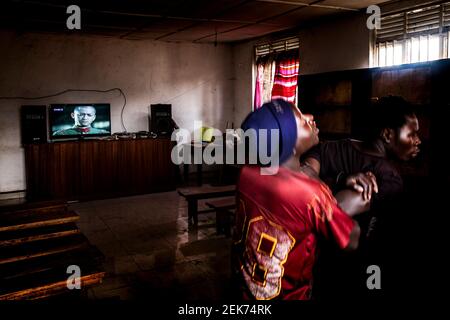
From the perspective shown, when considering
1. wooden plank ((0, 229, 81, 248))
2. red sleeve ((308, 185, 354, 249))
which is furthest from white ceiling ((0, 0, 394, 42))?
red sleeve ((308, 185, 354, 249))

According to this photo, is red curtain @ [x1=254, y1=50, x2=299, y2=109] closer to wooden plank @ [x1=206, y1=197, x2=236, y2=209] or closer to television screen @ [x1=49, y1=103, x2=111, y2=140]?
wooden plank @ [x1=206, y1=197, x2=236, y2=209]

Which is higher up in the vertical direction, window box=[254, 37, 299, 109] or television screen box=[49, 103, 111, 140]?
window box=[254, 37, 299, 109]

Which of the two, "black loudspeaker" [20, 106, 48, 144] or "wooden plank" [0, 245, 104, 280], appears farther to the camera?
"black loudspeaker" [20, 106, 48, 144]

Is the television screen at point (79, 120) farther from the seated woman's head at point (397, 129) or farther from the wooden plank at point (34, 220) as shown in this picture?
the seated woman's head at point (397, 129)

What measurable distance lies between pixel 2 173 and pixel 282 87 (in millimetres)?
5158

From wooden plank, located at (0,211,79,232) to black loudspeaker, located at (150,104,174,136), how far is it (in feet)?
14.2

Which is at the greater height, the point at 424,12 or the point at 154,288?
the point at 424,12

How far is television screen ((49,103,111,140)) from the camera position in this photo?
6.83 m

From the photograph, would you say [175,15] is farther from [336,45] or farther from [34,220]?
[34,220]

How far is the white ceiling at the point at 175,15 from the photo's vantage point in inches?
197
